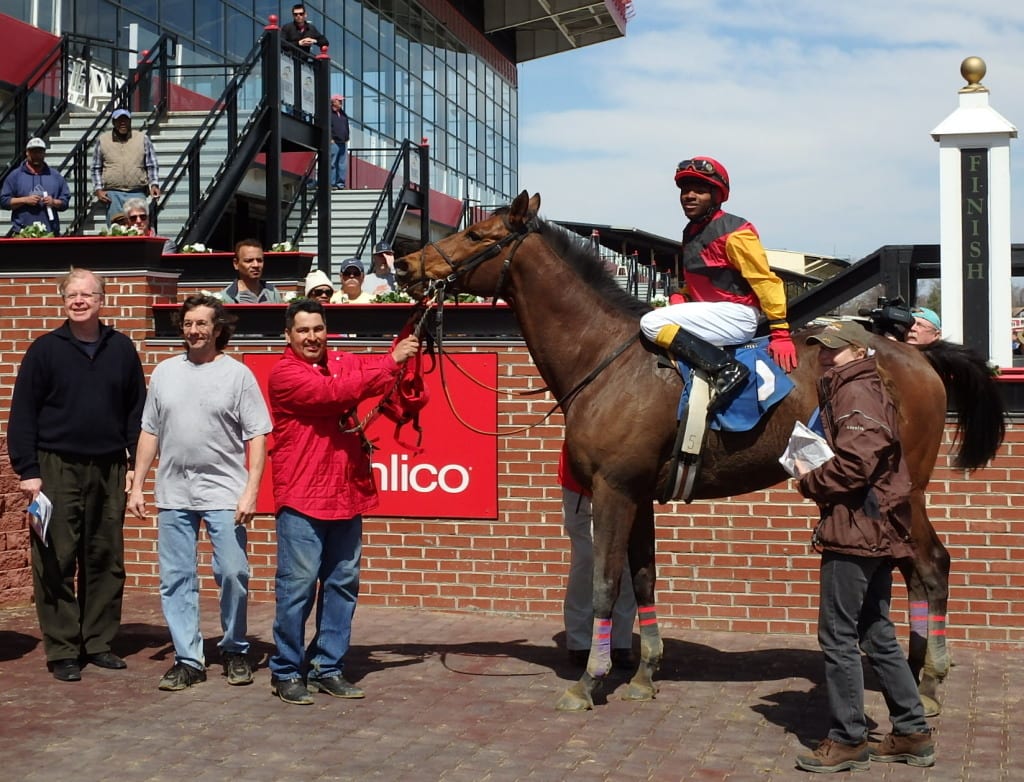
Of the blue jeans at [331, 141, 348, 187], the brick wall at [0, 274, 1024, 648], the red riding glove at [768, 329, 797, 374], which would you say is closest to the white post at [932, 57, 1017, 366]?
the brick wall at [0, 274, 1024, 648]

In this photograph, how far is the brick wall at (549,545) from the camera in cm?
807

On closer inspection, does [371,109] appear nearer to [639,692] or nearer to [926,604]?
[639,692]

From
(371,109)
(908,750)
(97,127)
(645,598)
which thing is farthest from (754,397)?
(371,109)

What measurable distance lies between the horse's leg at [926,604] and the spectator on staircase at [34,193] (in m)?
9.44

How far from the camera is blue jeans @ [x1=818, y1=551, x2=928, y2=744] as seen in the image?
17.7 feet

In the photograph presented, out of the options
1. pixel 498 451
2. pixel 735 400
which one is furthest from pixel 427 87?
pixel 735 400

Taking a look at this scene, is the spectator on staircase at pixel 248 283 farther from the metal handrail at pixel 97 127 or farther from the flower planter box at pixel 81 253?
the metal handrail at pixel 97 127

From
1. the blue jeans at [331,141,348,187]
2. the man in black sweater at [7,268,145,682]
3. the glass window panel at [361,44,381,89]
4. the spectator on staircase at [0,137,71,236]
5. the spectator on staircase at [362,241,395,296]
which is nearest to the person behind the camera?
the man in black sweater at [7,268,145,682]

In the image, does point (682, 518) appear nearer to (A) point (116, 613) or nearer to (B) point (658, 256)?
(A) point (116, 613)

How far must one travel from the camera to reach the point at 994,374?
24.3ft

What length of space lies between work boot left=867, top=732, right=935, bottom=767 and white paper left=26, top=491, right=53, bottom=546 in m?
4.39

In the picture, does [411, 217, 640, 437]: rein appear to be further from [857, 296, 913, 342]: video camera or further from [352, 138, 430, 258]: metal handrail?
[352, 138, 430, 258]: metal handrail

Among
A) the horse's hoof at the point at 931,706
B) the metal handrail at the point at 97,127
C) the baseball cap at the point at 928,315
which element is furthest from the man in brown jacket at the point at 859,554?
the metal handrail at the point at 97,127

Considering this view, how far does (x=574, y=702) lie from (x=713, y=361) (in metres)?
1.85
